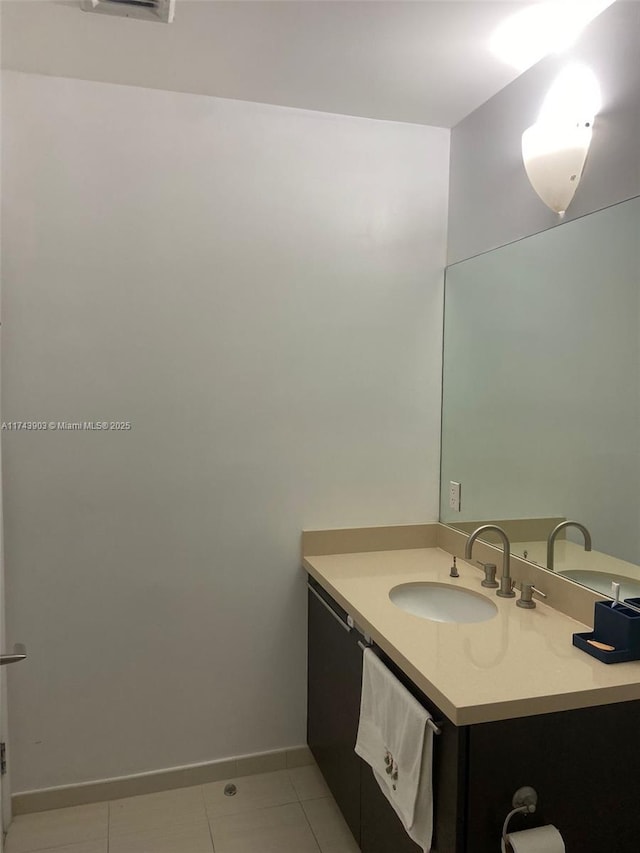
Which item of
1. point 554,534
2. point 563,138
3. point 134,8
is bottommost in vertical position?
point 554,534

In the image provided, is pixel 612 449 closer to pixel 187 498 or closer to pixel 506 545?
pixel 506 545

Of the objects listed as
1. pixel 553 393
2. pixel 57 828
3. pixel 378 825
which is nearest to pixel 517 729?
pixel 378 825

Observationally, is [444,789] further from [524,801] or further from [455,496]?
[455,496]

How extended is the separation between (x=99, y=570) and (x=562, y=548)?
5.04 ft

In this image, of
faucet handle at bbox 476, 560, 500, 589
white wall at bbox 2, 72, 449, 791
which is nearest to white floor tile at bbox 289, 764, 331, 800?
white wall at bbox 2, 72, 449, 791

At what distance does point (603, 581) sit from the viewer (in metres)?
1.72

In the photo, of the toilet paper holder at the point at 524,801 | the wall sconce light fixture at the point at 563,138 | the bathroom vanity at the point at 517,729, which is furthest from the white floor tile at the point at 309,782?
the wall sconce light fixture at the point at 563,138

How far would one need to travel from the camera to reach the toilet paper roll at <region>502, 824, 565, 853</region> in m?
1.31

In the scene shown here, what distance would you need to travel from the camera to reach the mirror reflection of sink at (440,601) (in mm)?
2002

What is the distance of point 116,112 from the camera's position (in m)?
2.13

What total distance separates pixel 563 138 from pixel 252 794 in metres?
2.38

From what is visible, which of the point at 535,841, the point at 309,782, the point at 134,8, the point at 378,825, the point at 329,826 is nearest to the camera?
the point at 535,841

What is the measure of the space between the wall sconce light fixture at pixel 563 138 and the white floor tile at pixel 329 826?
6.81ft

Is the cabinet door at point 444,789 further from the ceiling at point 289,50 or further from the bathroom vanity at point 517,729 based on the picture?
the ceiling at point 289,50
